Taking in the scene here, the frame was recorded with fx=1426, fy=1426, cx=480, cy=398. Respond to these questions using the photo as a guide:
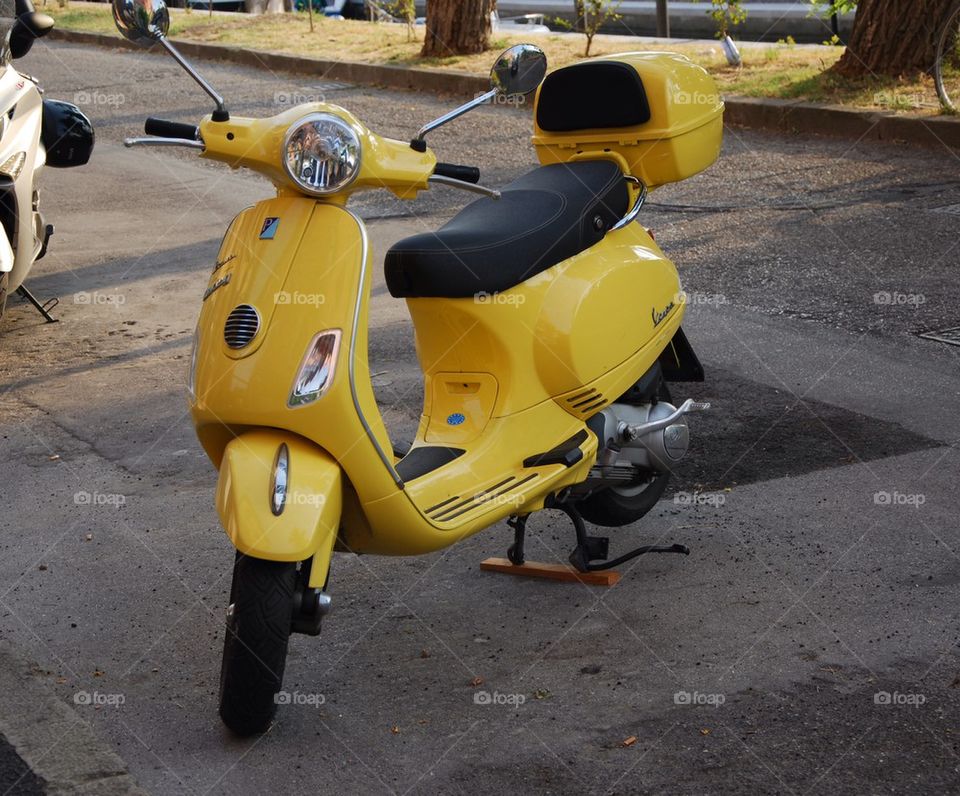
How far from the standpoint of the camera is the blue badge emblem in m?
3.50

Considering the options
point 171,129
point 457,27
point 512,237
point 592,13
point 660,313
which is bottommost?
point 457,27

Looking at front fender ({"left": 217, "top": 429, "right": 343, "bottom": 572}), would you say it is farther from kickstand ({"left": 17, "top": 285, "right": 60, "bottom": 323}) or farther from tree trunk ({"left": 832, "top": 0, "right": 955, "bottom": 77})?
tree trunk ({"left": 832, "top": 0, "right": 955, "bottom": 77})

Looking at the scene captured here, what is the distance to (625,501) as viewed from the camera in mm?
4484

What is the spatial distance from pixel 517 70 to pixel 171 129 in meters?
0.91

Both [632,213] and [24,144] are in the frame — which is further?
[24,144]

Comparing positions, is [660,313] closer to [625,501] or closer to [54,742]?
[625,501]

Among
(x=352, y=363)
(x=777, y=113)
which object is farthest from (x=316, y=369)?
(x=777, y=113)

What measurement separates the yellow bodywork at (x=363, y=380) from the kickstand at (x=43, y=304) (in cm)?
378

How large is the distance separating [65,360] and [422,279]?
3316mm

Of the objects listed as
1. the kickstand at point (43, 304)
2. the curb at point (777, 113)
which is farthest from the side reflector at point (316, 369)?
the curb at point (777, 113)

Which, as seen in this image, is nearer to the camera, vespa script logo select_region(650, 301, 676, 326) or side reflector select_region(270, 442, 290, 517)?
side reflector select_region(270, 442, 290, 517)

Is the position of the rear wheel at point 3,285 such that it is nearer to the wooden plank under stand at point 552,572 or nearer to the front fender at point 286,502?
the wooden plank under stand at point 552,572

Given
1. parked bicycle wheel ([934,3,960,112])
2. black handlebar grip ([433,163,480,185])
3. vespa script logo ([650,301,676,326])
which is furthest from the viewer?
parked bicycle wheel ([934,3,960,112])

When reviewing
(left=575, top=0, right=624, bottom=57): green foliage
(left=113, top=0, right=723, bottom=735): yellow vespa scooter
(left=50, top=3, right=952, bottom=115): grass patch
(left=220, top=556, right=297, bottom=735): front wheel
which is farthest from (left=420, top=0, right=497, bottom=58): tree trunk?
(left=220, top=556, right=297, bottom=735): front wheel
